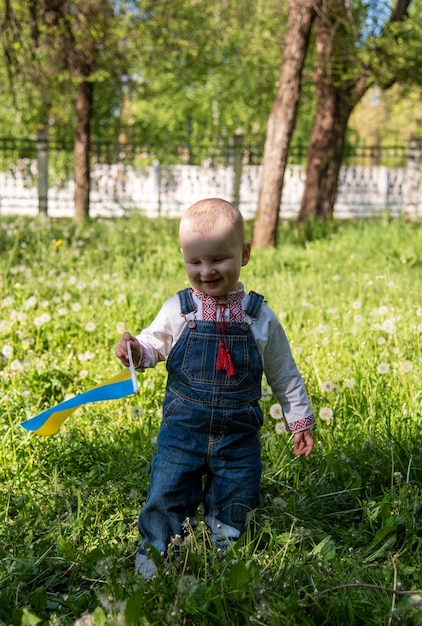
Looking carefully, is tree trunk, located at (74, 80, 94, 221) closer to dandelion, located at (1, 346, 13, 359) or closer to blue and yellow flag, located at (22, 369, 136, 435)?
dandelion, located at (1, 346, 13, 359)

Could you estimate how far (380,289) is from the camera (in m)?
6.34

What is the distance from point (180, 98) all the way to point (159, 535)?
28.1 m

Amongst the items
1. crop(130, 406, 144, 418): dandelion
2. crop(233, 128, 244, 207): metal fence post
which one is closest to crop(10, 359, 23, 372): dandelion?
crop(130, 406, 144, 418): dandelion

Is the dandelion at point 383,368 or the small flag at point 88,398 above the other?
the small flag at point 88,398

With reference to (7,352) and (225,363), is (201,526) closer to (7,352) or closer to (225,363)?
(225,363)

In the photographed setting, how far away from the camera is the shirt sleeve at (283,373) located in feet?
8.68

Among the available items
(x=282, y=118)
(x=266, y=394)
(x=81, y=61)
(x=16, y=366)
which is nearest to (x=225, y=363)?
(x=266, y=394)

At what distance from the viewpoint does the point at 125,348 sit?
8.18 ft

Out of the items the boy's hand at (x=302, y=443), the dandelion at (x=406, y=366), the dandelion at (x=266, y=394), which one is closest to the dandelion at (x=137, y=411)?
the dandelion at (x=266, y=394)

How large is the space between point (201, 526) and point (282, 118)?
27.2 feet

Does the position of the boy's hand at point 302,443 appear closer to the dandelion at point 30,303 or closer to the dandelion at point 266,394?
the dandelion at point 266,394

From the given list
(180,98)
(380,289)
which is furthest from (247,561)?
(180,98)

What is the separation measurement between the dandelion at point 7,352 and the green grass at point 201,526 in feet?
0.05

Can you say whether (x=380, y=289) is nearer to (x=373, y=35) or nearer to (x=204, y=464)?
(x=204, y=464)
